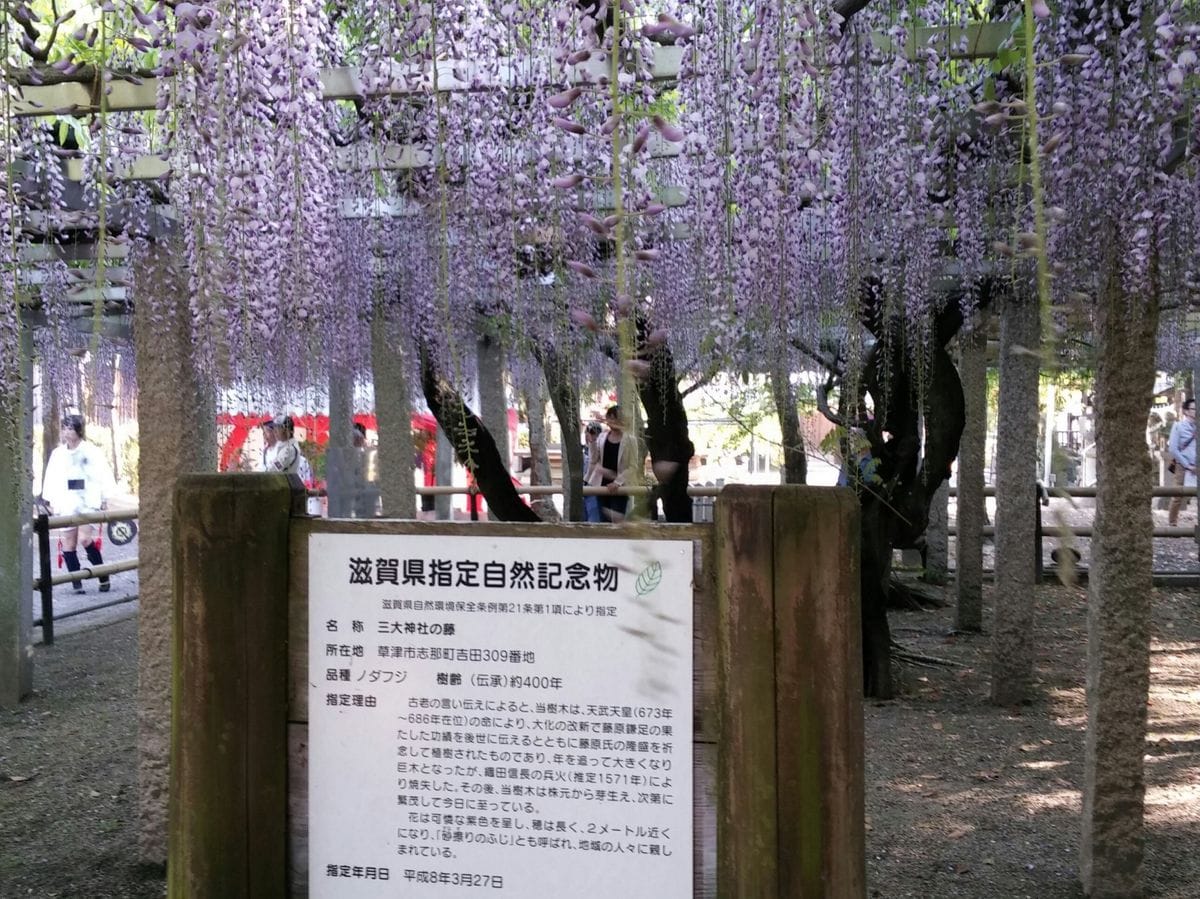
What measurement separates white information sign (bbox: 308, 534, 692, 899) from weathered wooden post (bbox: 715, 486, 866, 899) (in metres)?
0.07

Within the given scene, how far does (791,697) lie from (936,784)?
2.87m

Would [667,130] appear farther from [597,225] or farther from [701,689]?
[701,689]

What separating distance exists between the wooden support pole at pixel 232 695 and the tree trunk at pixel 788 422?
7.74ft

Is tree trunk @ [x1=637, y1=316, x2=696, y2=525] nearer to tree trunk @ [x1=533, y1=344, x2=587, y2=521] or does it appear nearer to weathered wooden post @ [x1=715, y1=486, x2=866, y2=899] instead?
tree trunk @ [x1=533, y1=344, x2=587, y2=521]

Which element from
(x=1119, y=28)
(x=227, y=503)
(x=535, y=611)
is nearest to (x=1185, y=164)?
(x=1119, y=28)

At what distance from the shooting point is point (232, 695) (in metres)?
1.74

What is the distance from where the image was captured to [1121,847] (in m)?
2.96

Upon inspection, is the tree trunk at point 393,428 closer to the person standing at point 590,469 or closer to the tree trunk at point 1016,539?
the person standing at point 590,469

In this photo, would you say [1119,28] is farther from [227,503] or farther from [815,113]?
[227,503]

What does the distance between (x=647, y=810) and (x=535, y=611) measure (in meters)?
0.31

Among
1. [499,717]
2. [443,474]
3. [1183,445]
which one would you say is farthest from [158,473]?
[1183,445]

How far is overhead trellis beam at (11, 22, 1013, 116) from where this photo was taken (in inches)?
133

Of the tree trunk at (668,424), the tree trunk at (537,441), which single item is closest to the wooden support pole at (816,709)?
the tree trunk at (668,424)

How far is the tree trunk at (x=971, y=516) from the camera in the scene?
22.9 ft
